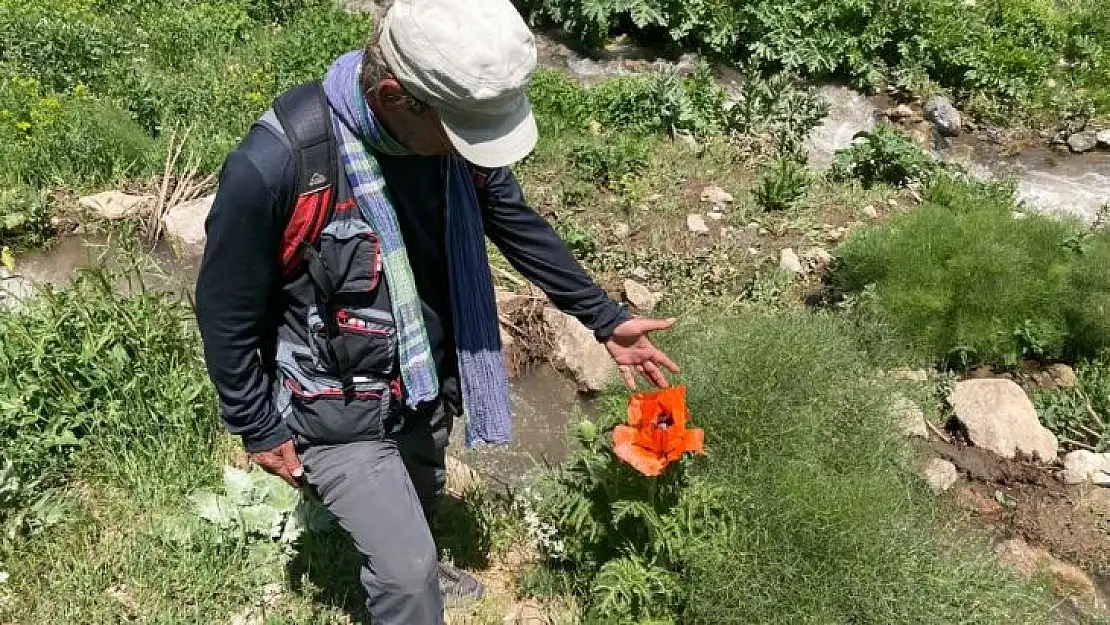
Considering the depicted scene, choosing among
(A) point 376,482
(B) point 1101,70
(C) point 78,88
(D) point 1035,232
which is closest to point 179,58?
(C) point 78,88

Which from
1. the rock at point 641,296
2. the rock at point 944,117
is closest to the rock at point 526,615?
the rock at point 641,296

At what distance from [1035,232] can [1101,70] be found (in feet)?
12.7

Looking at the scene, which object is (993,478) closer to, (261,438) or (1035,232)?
(1035,232)

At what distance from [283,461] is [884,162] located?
505 cm

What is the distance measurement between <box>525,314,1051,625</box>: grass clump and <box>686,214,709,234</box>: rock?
2211mm

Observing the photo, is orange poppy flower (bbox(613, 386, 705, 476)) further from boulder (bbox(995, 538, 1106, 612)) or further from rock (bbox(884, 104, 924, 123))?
rock (bbox(884, 104, 924, 123))

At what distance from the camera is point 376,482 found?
2.25m

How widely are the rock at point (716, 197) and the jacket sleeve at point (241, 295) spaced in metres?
4.07

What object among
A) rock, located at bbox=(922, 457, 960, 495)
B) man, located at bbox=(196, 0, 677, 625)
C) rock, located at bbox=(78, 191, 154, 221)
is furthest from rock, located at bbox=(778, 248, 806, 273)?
rock, located at bbox=(78, 191, 154, 221)

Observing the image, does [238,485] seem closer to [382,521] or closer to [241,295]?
[382,521]

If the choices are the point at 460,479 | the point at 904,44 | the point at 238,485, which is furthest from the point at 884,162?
the point at 238,485

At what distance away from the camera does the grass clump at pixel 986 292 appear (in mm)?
4504

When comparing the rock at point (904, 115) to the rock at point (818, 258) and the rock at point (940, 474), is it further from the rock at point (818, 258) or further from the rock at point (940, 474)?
the rock at point (940, 474)

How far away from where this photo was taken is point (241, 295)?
1940mm
